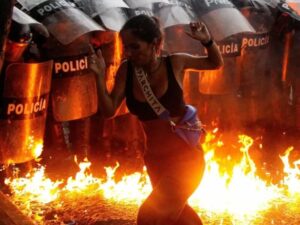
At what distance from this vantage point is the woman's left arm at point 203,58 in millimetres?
3939

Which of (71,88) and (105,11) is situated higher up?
(105,11)

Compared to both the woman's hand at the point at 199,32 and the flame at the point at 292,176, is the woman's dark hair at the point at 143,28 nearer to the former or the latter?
the woman's hand at the point at 199,32

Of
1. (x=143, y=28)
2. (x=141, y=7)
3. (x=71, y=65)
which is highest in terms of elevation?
(x=143, y=28)

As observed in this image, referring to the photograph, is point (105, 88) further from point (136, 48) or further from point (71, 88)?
point (71, 88)

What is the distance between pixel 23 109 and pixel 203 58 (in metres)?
2.62

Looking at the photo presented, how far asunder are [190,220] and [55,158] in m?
4.40

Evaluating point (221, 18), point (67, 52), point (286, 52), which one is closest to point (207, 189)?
point (67, 52)

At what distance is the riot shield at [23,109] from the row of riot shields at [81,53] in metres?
0.01

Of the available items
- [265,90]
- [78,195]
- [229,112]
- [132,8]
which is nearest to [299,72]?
[265,90]

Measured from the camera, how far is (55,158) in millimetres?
7992

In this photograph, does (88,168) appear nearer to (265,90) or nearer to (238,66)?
(238,66)

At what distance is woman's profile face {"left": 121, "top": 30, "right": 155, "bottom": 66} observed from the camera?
377 cm

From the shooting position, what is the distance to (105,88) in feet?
12.7

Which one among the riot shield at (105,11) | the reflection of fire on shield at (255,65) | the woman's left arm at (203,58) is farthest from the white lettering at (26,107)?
the reflection of fire on shield at (255,65)
